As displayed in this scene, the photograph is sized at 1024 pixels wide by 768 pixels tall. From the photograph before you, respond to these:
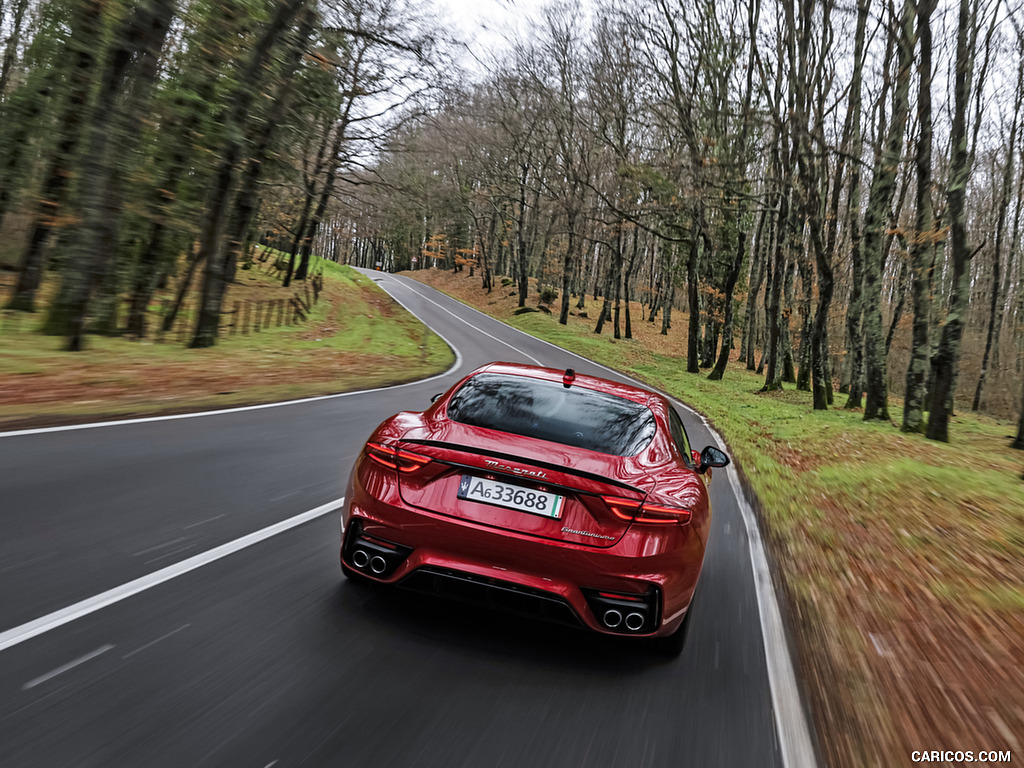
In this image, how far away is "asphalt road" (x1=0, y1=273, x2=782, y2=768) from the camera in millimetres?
2664

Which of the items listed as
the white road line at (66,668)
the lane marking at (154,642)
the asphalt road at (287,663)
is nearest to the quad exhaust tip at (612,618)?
the asphalt road at (287,663)

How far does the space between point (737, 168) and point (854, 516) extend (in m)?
19.7

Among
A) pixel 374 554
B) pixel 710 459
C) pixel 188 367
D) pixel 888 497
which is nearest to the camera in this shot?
pixel 374 554

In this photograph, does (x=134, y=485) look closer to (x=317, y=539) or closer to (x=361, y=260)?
(x=317, y=539)

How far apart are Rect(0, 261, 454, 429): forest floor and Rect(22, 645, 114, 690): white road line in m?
5.70

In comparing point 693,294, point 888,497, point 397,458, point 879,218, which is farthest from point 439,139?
point 397,458

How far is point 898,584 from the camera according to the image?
5770 millimetres

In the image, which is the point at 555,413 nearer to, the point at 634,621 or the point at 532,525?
the point at 532,525

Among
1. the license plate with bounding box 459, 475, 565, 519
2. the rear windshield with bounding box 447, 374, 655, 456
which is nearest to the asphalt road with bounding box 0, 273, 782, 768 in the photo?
the license plate with bounding box 459, 475, 565, 519

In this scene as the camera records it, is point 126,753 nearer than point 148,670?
Yes

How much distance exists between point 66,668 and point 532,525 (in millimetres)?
2062

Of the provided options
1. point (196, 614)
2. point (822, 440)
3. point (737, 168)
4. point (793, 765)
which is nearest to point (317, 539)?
point (196, 614)

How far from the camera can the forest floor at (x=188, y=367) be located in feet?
32.0

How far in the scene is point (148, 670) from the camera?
303cm
